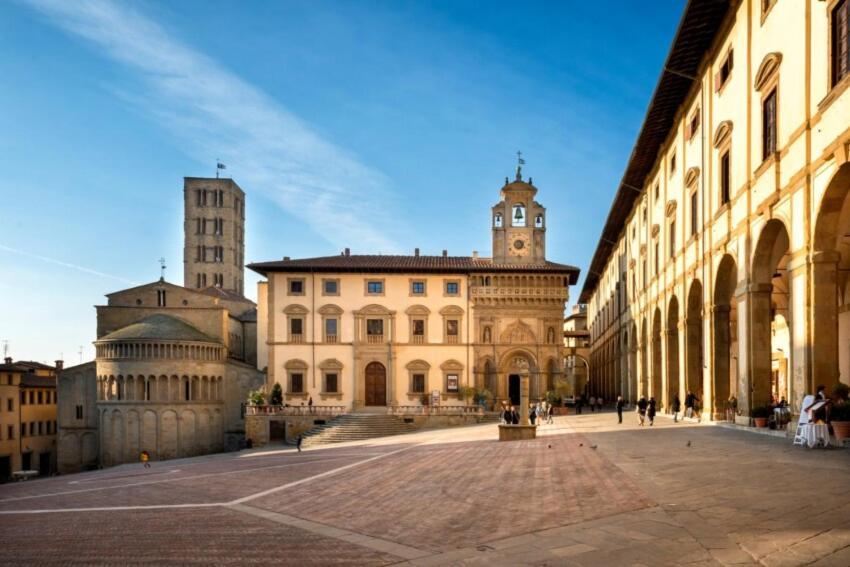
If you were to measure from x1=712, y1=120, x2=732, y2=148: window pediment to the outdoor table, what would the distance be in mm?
12173

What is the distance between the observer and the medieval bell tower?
53.4m

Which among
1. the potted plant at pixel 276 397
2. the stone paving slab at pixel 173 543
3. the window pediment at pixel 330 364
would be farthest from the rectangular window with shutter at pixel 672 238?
the potted plant at pixel 276 397

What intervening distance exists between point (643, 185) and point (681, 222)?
12.0 metres

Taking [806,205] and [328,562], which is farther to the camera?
[806,205]

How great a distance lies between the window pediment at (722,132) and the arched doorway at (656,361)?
1426 centimetres

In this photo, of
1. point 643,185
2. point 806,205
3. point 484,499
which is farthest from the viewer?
point 643,185

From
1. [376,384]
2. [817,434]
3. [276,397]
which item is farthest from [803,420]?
[276,397]

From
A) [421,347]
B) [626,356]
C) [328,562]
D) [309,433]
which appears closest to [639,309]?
[626,356]

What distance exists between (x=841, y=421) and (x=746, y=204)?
8.67 metres

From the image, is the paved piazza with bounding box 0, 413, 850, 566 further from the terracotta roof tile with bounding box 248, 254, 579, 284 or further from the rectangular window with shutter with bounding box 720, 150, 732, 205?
the terracotta roof tile with bounding box 248, 254, 579, 284

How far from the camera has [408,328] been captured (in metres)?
52.5

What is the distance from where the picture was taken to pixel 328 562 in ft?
27.3

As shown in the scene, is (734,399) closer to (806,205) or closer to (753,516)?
(806,205)

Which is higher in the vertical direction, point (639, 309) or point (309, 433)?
point (639, 309)
